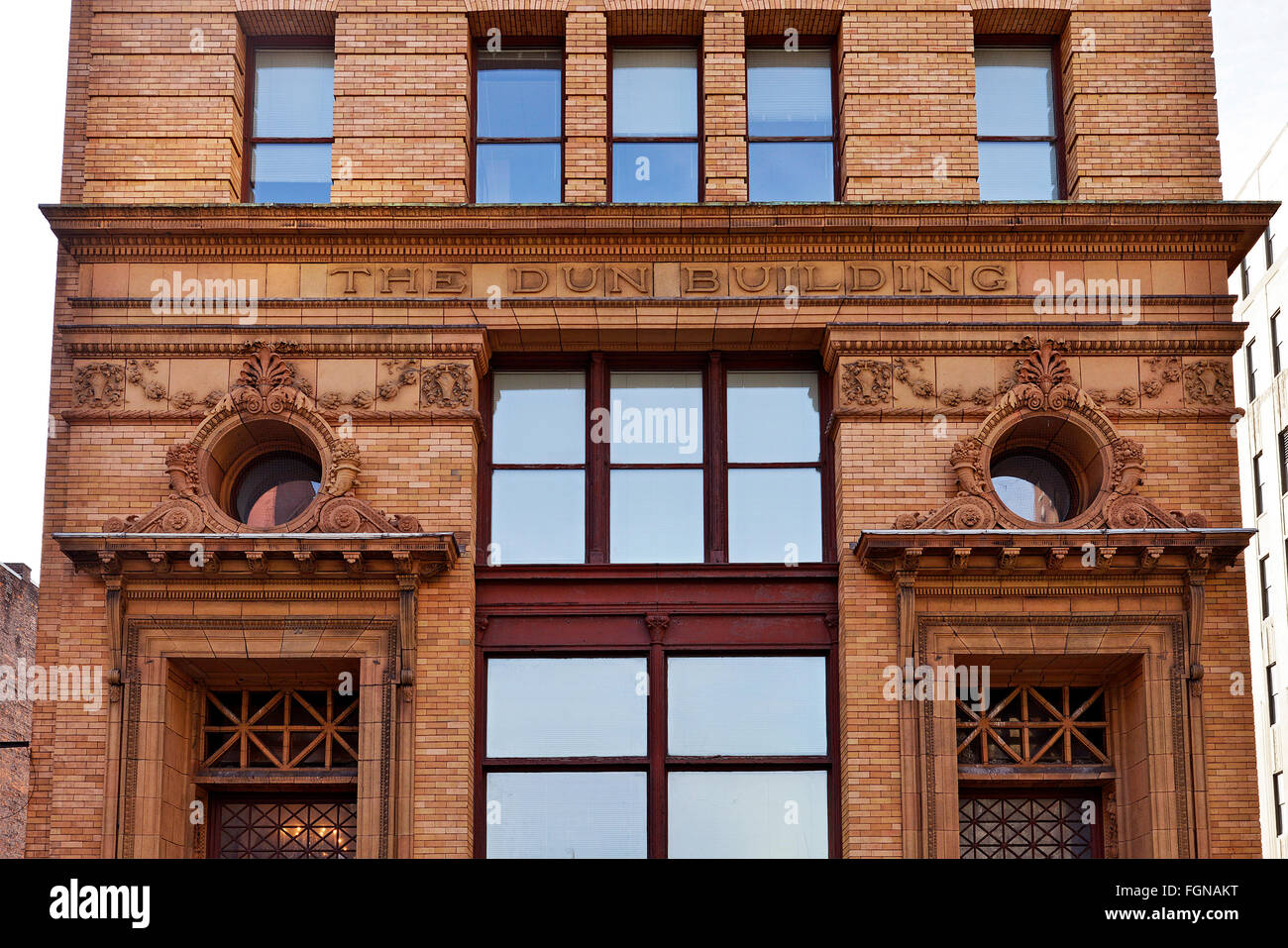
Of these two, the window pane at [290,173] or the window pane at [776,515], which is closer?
the window pane at [776,515]

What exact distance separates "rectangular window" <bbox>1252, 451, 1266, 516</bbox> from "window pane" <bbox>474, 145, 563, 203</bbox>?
41766 mm

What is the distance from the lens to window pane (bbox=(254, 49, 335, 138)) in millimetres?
20719

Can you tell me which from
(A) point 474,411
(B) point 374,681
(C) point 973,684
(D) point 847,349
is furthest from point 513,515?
(C) point 973,684

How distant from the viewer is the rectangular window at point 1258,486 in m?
56.6

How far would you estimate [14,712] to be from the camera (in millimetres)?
35656

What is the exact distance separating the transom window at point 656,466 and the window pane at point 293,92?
3.91 m

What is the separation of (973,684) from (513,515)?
213 inches

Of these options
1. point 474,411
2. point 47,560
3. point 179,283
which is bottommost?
point 47,560

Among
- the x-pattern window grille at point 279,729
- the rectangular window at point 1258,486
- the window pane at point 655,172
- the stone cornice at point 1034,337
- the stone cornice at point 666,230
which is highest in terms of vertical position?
the rectangular window at point 1258,486

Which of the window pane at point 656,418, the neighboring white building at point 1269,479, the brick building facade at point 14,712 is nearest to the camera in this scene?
the window pane at point 656,418

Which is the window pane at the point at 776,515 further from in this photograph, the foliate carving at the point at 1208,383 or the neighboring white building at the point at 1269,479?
the neighboring white building at the point at 1269,479

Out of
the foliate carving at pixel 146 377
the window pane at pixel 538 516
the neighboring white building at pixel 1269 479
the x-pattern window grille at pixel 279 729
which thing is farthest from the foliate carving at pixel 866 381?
the neighboring white building at pixel 1269 479
